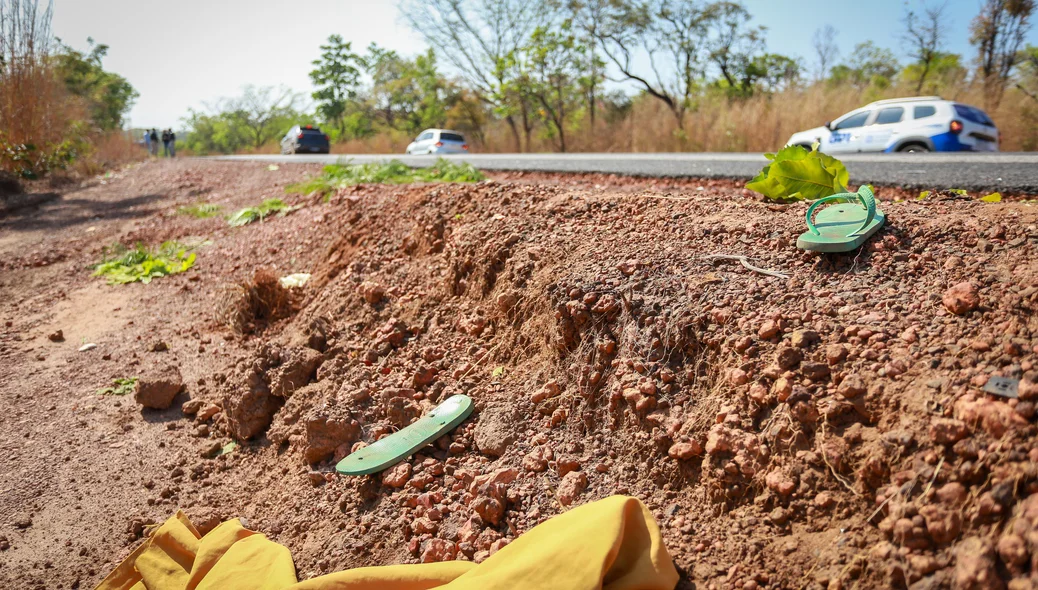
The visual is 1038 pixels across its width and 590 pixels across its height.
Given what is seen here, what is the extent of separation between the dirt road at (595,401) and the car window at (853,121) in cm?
893

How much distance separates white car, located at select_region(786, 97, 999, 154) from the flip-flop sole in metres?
6.46

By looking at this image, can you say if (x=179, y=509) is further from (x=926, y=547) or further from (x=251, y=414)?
(x=926, y=547)

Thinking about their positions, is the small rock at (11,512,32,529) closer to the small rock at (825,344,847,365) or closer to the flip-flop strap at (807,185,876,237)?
the small rock at (825,344,847,365)

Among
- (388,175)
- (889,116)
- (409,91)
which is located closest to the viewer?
(388,175)

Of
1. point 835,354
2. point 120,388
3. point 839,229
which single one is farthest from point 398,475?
point 120,388

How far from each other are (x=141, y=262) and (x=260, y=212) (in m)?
1.23

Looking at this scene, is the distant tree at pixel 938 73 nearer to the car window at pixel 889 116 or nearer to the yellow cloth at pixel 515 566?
the car window at pixel 889 116

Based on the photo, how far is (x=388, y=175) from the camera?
6.03m

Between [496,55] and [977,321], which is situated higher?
[496,55]

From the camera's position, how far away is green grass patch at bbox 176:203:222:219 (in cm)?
746

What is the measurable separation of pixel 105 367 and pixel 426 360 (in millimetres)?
2309

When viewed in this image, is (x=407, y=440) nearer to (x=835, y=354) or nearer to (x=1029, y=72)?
(x=835, y=354)

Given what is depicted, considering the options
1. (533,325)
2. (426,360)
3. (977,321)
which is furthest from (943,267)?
(426,360)

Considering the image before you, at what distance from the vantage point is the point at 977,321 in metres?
1.52
